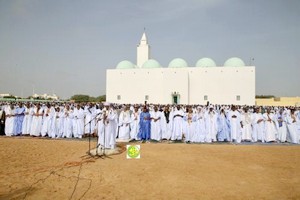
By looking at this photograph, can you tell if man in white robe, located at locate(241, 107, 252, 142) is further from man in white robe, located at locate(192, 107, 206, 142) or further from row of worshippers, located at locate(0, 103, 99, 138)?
row of worshippers, located at locate(0, 103, 99, 138)

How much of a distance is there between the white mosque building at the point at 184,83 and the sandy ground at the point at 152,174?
838 inches

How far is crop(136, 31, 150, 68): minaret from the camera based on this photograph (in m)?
39.7

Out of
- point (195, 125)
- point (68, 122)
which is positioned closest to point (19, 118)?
point (68, 122)

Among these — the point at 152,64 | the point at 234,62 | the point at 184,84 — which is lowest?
the point at 184,84

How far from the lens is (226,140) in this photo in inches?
473

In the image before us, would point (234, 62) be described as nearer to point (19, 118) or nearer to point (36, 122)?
point (36, 122)

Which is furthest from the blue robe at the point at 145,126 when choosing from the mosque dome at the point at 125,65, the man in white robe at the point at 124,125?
the mosque dome at the point at 125,65

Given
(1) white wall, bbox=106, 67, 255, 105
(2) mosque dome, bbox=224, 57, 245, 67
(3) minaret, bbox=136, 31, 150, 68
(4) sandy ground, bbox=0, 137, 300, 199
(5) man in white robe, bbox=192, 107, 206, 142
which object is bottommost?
(4) sandy ground, bbox=0, 137, 300, 199

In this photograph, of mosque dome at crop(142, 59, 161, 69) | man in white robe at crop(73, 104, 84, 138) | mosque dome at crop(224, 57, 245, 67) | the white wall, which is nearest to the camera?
man in white robe at crop(73, 104, 84, 138)

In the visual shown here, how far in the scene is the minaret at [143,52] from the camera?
3966cm

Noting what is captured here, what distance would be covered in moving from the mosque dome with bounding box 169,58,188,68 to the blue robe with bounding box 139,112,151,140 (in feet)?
72.6

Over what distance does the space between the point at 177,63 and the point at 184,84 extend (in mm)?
3775

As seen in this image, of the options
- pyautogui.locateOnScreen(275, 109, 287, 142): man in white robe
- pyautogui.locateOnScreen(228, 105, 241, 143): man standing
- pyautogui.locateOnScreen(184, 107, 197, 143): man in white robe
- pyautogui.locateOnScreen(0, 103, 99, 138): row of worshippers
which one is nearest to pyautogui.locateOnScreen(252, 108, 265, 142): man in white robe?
pyautogui.locateOnScreen(275, 109, 287, 142): man in white robe

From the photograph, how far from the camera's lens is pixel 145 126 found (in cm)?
1184
